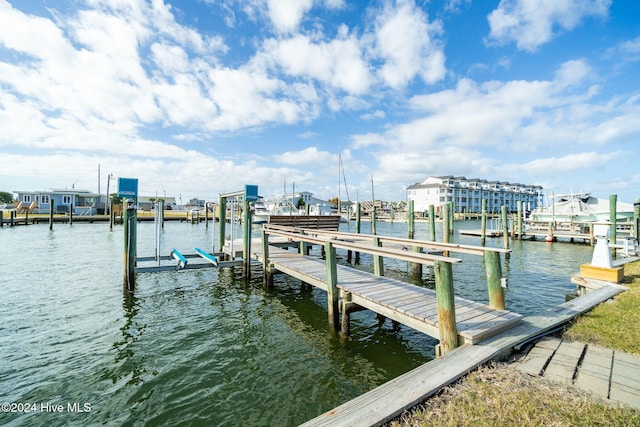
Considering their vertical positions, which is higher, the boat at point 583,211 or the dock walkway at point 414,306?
the boat at point 583,211

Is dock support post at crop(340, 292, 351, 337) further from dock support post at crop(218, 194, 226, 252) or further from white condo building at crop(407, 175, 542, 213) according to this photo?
white condo building at crop(407, 175, 542, 213)

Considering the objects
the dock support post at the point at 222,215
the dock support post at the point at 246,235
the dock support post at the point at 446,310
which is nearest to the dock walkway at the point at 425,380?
the dock support post at the point at 446,310

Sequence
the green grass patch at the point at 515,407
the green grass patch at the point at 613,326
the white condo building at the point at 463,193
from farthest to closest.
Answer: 1. the white condo building at the point at 463,193
2. the green grass patch at the point at 613,326
3. the green grass patch at the point at 515,407

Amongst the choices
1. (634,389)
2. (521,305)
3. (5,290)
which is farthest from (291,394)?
(5,290)

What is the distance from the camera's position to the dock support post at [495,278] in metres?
5.24

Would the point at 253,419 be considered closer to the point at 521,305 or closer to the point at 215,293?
the point at 215,293

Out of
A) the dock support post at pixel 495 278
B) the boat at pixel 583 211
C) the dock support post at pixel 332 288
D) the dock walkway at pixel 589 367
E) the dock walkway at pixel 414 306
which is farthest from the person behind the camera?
the boat at pixel 583 211

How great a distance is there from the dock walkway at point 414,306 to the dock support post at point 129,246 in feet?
17.7

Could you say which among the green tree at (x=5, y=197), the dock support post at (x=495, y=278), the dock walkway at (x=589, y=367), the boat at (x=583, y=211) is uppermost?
the green tree at (x=5, y=197)

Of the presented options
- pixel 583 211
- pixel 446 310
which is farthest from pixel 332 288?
pixel 583 211

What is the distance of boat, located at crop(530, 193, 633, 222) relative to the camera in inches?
1351

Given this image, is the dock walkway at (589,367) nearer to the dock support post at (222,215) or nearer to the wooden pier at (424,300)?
the wooden pier at (424,300)

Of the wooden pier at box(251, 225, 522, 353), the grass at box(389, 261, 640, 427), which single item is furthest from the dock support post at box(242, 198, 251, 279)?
the grass at box(389, 261, 640, 427)

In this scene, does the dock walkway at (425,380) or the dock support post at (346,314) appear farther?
the dock support post at (346,314)
